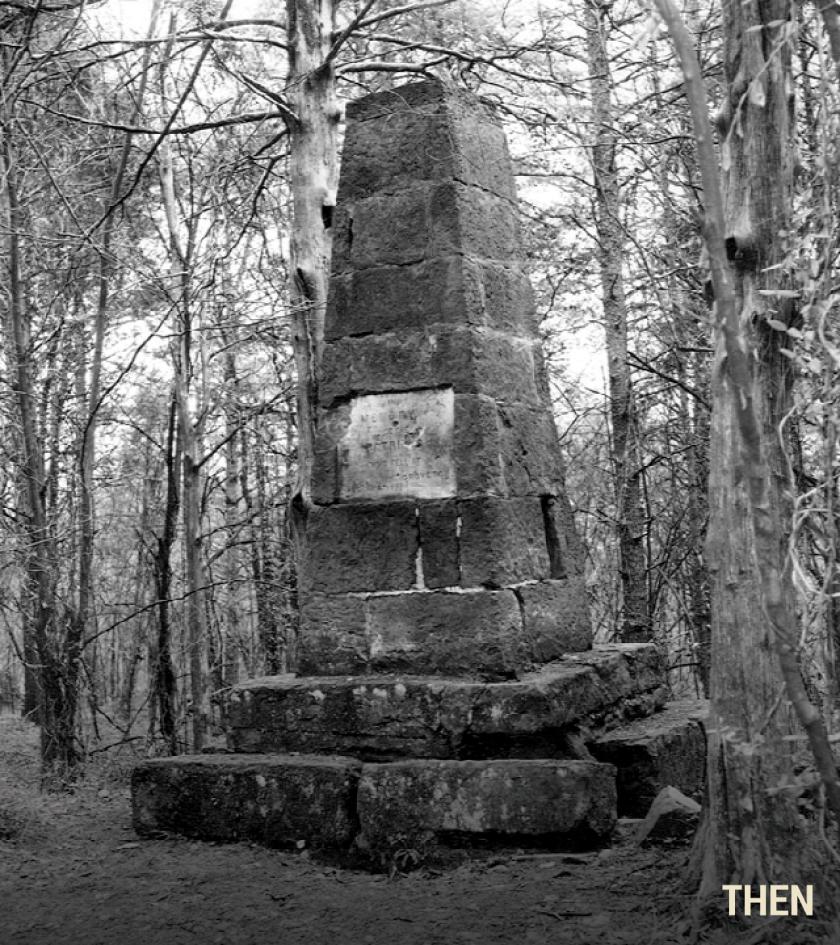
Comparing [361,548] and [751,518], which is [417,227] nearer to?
→ [361,548]

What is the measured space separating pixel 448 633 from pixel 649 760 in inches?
43.7

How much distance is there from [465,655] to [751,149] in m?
2.62

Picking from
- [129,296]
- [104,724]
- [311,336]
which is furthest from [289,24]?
[104,724]

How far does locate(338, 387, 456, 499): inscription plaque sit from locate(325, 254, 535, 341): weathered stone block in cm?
37

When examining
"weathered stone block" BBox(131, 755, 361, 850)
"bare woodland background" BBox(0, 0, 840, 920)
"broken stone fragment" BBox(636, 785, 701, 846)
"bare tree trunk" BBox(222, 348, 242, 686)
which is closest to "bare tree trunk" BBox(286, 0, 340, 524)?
"bare woodland background" BBox(0, 0, 840, 920)

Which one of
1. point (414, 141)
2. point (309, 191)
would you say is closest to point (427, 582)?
point (414, 141)

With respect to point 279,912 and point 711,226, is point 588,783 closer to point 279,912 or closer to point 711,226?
point 279,912

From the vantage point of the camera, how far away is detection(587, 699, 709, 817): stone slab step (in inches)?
196

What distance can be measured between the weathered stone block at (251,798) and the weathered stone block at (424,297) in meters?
2.18

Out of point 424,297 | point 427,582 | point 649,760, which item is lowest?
point 649,760

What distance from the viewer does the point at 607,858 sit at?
14.2 ft

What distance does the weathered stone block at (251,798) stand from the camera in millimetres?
4820

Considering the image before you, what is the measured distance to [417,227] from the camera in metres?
5.45

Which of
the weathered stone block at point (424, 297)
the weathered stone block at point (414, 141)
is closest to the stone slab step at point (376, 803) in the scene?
the weathered stone block at point (424, 297)
